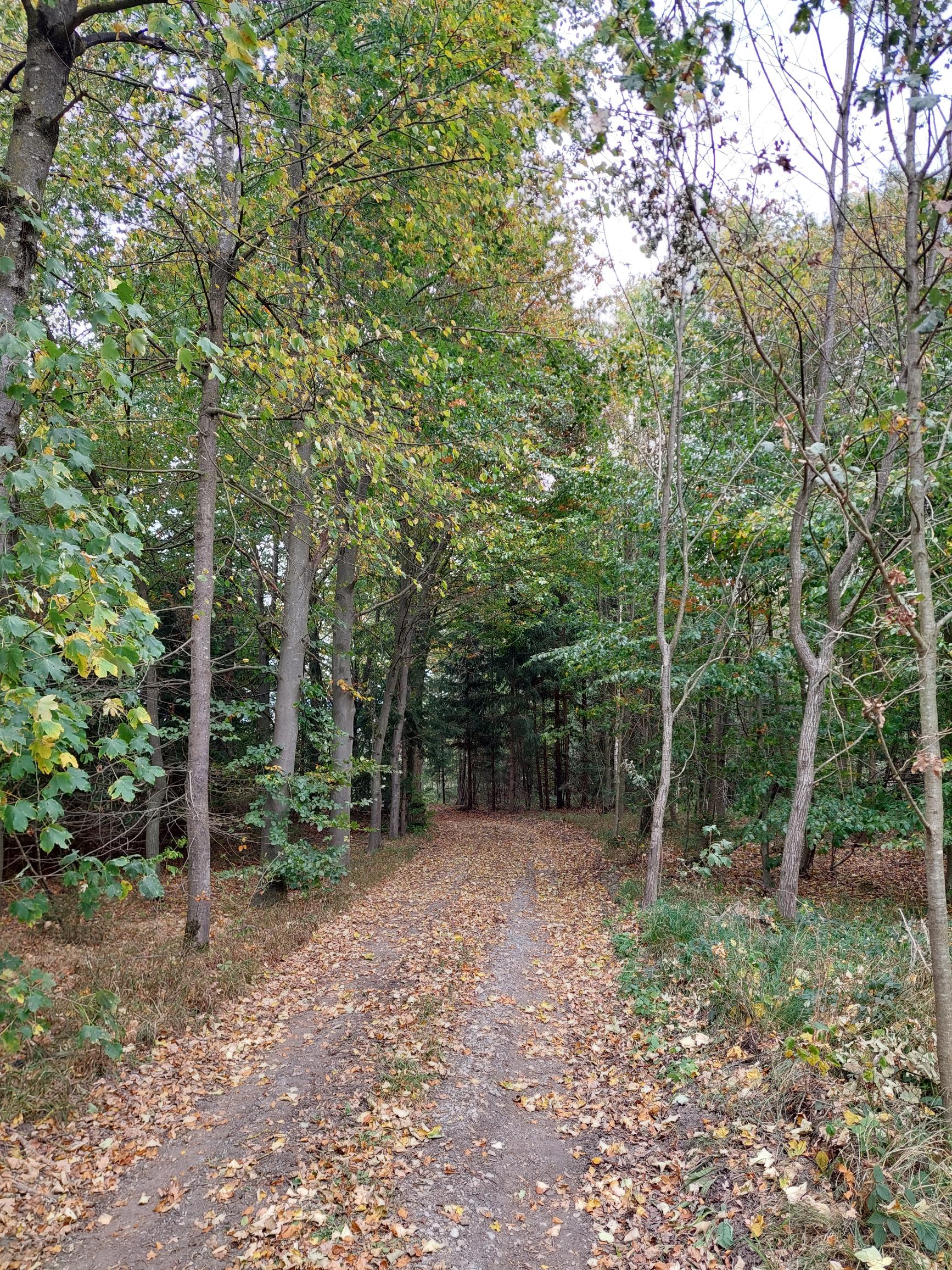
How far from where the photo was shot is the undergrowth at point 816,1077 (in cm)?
300

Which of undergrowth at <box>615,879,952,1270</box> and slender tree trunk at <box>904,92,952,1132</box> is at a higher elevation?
slender tree trunk at <box>904,92,952,1132</box>

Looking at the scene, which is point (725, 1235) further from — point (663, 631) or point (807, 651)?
point (663, 631)

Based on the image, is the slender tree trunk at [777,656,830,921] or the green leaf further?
the slender tree trunk at [777,656,830,921]

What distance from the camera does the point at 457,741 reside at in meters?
31.5

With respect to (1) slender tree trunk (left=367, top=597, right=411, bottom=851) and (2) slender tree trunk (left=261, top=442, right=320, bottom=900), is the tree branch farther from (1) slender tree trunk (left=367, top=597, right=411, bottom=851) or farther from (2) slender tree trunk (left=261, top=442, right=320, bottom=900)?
(1) slender tree trunk (left=367, top=597, right=411, bottom=851)

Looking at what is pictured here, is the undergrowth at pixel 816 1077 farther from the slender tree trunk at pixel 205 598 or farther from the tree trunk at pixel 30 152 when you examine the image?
the tree trunk at pixel 30 152

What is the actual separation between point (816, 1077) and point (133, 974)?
6097 mm

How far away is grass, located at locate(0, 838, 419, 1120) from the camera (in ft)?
15.2

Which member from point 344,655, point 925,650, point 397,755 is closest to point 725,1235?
point 925,650

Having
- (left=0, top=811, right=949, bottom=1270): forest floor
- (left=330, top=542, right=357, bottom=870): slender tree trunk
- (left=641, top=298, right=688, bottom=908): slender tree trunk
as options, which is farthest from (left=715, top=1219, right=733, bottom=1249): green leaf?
(left=330, top=542, right=357, bottom=870): slender tree trunk

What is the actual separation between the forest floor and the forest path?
2 cm

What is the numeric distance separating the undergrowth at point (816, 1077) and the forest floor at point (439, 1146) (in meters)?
0.02

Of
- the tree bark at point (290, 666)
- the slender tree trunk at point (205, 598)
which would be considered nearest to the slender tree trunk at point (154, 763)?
the tree bark at point (290, 666)

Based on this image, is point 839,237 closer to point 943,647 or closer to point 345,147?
point 943,647
